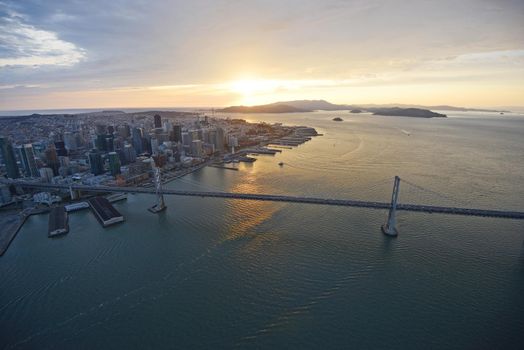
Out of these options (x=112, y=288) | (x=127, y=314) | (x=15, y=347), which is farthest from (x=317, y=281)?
(x=15, y=347)

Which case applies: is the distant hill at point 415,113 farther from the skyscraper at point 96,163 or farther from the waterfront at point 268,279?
the skyscraper at point 96,163

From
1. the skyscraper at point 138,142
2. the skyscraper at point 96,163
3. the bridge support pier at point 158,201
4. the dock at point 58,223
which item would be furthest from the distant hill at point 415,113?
the dock at point 58,223

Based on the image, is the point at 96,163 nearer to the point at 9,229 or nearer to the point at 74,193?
the point at 74,193

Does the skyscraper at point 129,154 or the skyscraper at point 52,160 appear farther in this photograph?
the skyscraper at point 129,154

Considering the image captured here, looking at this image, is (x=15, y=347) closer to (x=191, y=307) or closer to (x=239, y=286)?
(x=191, y=307)

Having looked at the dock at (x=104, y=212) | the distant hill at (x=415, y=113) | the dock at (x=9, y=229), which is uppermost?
the distant hill at (x=415, y=113)

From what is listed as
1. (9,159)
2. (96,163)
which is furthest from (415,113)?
(9,159)
